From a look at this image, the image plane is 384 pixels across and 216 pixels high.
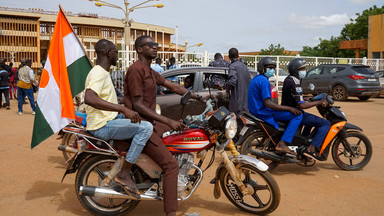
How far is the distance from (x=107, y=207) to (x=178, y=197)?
794mm

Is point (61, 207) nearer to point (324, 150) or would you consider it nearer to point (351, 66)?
point (324, 150)

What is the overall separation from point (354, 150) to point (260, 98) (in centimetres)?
162

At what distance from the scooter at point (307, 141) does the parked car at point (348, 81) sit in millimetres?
10456

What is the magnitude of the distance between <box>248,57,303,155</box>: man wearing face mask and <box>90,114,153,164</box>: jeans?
2365 millimetres

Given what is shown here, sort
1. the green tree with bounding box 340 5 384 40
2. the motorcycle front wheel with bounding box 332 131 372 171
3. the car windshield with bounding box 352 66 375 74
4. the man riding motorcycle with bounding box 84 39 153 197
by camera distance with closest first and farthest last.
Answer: the man riding motorcycle with bounding box 84 39 153 197 < the motorcycle front wheel with bounding box 332 131 372 171 < the car windshield with bounding box 352 66 375 74 < the green tree with bounding box 340 5 384 40

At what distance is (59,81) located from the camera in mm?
4688

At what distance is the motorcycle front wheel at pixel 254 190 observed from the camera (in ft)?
12.9

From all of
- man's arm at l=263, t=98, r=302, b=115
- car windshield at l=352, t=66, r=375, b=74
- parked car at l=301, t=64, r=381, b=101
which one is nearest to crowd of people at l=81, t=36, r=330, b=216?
man's arm at l=263, t=98, r=302, b=115

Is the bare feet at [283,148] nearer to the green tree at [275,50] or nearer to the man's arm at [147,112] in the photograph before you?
Result: the man's arm at [147,112]

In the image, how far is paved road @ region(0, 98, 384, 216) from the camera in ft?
14.2

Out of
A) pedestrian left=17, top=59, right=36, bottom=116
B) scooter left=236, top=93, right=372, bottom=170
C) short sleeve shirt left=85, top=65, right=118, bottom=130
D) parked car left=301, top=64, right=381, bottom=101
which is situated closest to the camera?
short sleeve shirt left=85, top=65, right=118, bottom=130

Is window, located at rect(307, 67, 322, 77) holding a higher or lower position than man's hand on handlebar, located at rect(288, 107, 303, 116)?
higher

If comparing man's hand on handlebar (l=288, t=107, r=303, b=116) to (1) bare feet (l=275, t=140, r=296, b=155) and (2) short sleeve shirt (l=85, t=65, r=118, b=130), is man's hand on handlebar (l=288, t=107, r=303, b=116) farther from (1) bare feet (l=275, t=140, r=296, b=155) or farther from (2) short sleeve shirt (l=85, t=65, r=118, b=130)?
(2) short sleeve shirt (l=85, t=65, r=118, b=130)

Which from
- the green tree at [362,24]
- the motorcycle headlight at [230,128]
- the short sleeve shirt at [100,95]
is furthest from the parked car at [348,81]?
the green tree at [362,24]
